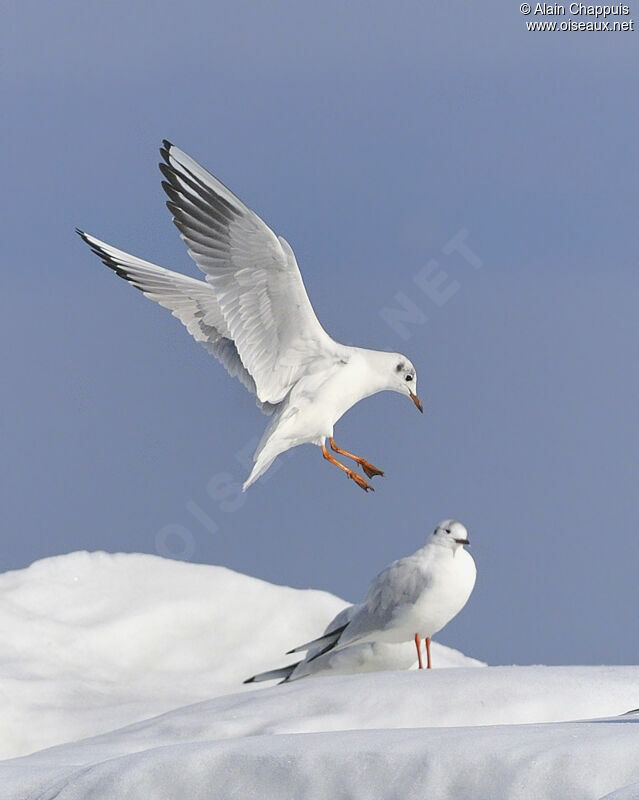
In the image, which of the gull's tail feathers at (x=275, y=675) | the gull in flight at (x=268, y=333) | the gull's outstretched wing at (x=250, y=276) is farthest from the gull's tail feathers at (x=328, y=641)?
the gull's outstretched wing at (x=250, y=276)

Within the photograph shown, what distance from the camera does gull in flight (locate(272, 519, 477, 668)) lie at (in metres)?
6.63

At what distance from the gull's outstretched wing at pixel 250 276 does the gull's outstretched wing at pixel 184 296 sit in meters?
0.58

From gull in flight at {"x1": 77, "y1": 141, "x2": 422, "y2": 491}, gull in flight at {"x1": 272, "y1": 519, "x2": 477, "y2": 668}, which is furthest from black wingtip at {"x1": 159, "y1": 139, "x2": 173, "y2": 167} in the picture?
gull in flight at {"x1": 272, "y1": 519, "x2": 477, "y2": 668}

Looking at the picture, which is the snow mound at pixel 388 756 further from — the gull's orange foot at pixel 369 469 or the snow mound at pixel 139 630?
the snow mound at pixel 139 630

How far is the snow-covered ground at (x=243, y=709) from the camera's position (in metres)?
3.51

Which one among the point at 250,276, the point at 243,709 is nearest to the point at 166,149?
the point at 250,276

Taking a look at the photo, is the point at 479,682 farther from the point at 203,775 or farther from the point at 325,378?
the point at 325,378

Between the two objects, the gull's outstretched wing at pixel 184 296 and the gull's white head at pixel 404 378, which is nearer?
the gull's white head at pixel 404 378

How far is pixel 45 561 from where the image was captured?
35.3ft

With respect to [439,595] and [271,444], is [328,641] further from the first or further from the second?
[271,444]

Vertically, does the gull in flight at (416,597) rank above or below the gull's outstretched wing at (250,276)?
below

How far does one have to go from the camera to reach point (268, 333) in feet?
24.7

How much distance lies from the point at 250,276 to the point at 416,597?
5.84ft

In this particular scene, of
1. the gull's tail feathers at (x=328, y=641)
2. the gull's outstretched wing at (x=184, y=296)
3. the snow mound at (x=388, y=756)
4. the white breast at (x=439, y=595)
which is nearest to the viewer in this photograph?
the snow mound at (x=388, y=756)
